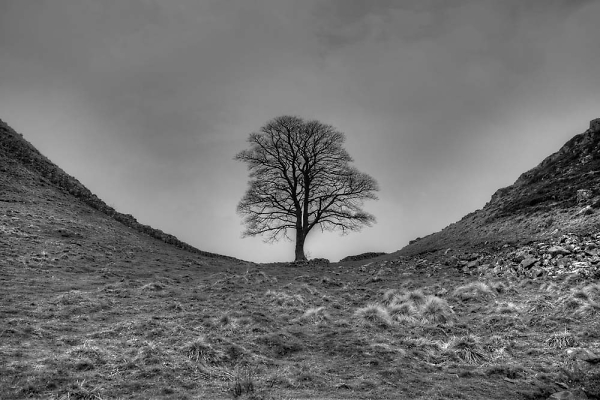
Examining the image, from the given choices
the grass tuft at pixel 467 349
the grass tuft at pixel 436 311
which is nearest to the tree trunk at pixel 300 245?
the grass tuft at pixel 436 311

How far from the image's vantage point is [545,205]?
20859 millimetres

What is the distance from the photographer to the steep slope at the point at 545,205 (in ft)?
58.9

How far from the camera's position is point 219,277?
1870 centimetres

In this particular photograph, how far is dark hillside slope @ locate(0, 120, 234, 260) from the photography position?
28.0 meters

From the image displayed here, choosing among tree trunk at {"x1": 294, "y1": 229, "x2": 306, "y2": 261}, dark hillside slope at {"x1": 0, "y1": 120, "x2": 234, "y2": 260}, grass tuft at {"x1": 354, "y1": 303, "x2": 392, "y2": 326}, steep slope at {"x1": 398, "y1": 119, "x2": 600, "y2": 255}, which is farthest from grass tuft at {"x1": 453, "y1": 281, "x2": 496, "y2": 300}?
dark hillside slope at {"x1": 0, "y1": 120, "x2": 234, "y2": 260}

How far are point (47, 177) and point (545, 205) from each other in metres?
33.7

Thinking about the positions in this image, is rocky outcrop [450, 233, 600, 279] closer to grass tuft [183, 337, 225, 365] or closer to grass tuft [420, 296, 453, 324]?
grass tuft [420, 296, 453, 324]

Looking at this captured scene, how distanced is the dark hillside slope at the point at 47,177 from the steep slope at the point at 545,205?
1742 cm

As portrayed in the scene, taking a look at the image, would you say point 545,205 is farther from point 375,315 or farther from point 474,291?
point 375,315

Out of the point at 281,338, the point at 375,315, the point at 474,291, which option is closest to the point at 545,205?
the point at 474,291

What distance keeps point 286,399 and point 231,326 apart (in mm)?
4339

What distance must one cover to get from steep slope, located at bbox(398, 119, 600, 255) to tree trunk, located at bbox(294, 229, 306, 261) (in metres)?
8.39

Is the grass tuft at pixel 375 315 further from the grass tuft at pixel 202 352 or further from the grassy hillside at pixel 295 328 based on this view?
A: the grass tuft at pixel 202 352

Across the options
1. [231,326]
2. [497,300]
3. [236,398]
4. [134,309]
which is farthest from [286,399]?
[497,300]
